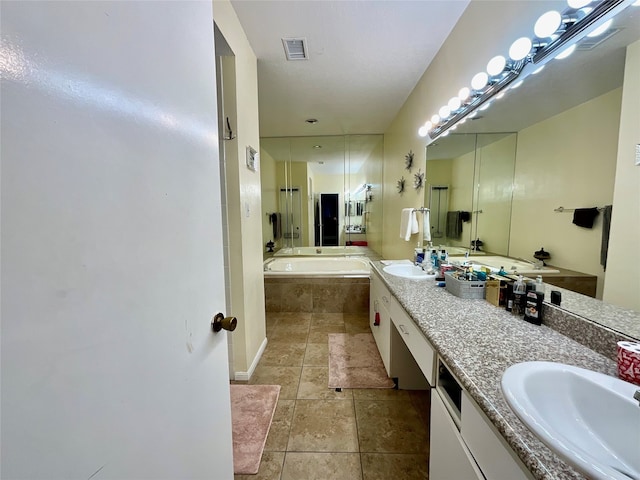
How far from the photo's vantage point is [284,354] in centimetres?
234

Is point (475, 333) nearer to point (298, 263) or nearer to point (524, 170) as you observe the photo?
point (524, 170)

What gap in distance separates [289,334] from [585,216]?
2.44 m

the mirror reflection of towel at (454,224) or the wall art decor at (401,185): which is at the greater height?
the wall art decor at (401,185)

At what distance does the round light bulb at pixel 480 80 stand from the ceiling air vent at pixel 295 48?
1259 millimetres

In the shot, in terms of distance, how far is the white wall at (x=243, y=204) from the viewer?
177 cm

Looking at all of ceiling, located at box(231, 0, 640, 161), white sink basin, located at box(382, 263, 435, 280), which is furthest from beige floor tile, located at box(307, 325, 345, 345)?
ceiling, located at box(231, 0, 640, 161)

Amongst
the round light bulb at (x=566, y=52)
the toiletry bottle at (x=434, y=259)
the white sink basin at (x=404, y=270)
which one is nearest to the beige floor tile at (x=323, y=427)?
the white sink basin at (x=404, y=270)

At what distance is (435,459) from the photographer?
3.28 feet

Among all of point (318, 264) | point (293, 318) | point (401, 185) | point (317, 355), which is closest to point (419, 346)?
point (317, 355)

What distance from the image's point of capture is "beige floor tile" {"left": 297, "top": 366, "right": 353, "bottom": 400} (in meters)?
1.81

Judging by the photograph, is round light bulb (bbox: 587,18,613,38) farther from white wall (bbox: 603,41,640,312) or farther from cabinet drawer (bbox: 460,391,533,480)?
cabinet drawer (bbox: 460,391,533,480)

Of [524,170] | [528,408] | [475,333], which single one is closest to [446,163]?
[524,170]

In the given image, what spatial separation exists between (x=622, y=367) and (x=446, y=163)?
170 centimetres

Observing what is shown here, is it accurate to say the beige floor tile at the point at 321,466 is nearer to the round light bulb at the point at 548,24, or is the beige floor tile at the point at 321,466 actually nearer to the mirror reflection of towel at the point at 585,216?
the mirror reflection of towel at the point at 585,216
